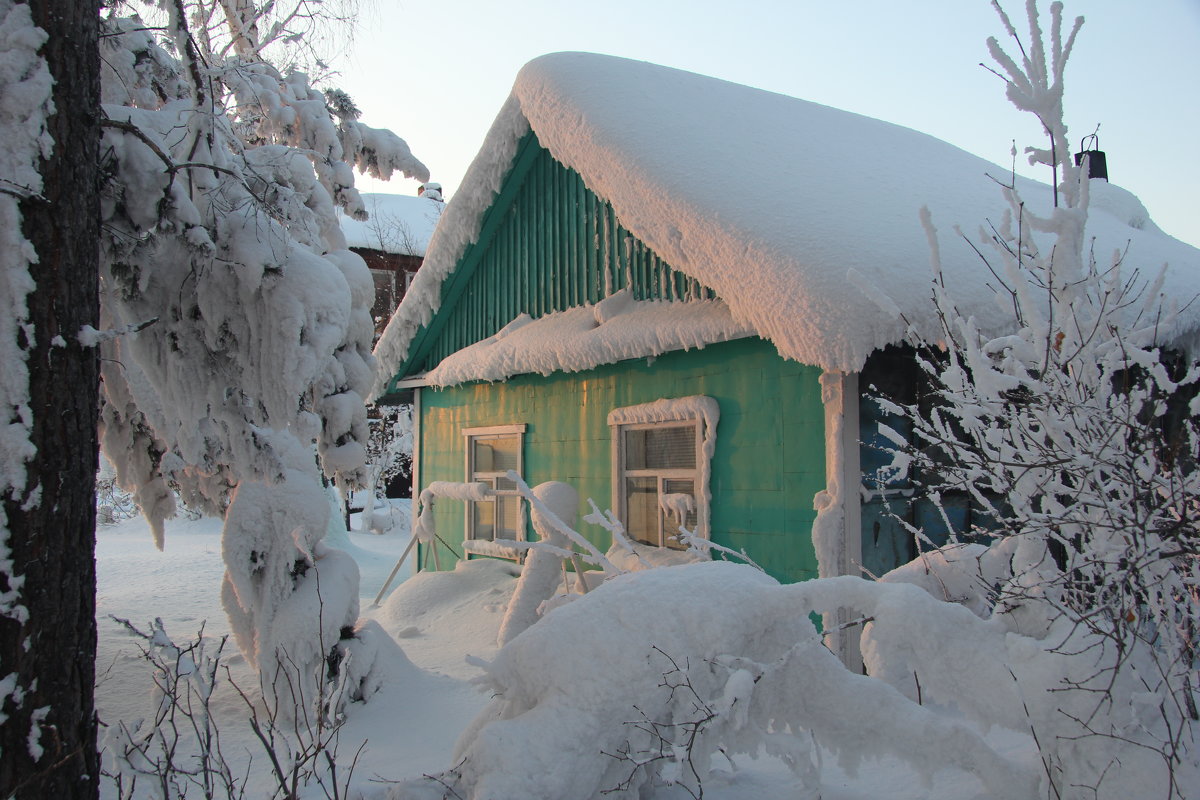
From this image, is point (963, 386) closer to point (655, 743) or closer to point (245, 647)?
point (655, 743)

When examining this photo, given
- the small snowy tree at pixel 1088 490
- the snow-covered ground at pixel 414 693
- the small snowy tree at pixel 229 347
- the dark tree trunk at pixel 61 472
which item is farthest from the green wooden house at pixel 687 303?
the dark tree trunk at pixel 61 472

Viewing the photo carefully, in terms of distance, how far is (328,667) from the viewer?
5547 mm

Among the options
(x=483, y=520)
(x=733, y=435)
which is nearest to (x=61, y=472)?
(x=733, y=435)

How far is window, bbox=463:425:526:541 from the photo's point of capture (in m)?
8.95

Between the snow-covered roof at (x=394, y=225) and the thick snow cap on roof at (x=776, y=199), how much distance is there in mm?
→ 15999

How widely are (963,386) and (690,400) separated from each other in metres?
3.84

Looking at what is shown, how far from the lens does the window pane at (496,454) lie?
903 cm

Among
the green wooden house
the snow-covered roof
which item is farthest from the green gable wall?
the snow-covered roof

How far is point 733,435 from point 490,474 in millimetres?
3990

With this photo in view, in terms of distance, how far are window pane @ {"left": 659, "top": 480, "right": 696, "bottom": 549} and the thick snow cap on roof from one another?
177 centimetres

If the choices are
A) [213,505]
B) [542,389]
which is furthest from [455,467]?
[213,505]

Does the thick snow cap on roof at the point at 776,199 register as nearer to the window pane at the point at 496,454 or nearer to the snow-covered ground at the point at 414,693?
the window pane at the point at 496,454

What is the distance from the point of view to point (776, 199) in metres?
5.84

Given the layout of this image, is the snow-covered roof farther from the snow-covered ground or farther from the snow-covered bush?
the snow-covered bush
